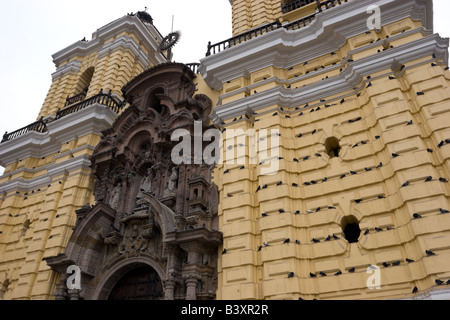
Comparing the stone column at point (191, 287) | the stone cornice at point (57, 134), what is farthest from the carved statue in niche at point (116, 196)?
Result: the stone column at point (191, 287)

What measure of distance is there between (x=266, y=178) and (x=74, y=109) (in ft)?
38.1

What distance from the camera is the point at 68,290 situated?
10742mm

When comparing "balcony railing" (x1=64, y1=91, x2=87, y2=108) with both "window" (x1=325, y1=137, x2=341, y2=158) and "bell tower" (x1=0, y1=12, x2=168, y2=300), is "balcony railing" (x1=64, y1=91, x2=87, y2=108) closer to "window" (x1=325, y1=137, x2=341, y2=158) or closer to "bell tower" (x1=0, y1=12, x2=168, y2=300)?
"bell tower" (x1=0, y1=12, x2=168, y2=300)

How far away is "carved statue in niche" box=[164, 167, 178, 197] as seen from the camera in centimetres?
1136

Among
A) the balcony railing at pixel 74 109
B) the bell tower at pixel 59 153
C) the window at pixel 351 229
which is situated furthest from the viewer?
the balcony railing at pixel 74 109

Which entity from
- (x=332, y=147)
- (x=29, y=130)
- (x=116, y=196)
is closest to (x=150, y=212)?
(x=116, y=196)

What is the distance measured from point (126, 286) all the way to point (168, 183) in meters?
3.53

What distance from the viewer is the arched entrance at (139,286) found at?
33.7 ft

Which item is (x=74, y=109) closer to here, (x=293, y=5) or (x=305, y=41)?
(x=293, y=5)

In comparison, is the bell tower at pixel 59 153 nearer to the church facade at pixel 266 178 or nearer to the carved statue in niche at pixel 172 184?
the church facade at pixel 266 178

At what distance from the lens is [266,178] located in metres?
9.36

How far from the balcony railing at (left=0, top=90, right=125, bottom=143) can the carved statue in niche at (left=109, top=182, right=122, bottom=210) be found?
14.1 feet
